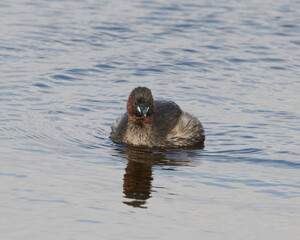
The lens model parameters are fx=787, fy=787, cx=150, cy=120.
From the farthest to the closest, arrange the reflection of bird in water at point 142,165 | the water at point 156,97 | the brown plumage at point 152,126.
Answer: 1. the brown plumage at point 152,126
2. the reflection of bird in water at point 142,165
3. the water at point 156,97

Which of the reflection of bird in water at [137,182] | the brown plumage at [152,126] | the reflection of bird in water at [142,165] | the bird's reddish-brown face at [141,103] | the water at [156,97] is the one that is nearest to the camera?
the water at [156,97]

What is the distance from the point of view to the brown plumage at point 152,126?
13672 mm

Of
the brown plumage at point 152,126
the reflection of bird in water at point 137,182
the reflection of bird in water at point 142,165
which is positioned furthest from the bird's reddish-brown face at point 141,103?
the reflection of bird in water at point 137,182

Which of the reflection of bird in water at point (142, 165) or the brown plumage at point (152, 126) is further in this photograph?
the brown plumage at point (152, 126)

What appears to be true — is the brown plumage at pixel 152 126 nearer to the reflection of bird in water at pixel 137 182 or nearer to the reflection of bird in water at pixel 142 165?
the reflection of bird in water at pixel 142 165

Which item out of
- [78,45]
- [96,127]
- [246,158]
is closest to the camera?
[246,158]

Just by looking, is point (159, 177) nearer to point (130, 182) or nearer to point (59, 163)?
point (130, 182)

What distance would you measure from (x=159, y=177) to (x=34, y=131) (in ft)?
11.0

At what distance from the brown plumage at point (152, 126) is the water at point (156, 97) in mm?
283

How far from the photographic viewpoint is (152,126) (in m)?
14.1

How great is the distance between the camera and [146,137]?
13.9m

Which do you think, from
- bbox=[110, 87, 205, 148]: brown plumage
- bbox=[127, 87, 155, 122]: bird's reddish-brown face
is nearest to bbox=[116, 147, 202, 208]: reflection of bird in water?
bbox=[110, 87, 205, 148]: brown plumage

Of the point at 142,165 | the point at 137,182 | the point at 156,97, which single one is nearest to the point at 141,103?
the point at 142,165

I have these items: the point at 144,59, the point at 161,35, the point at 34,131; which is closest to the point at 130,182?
the point at 34,131
